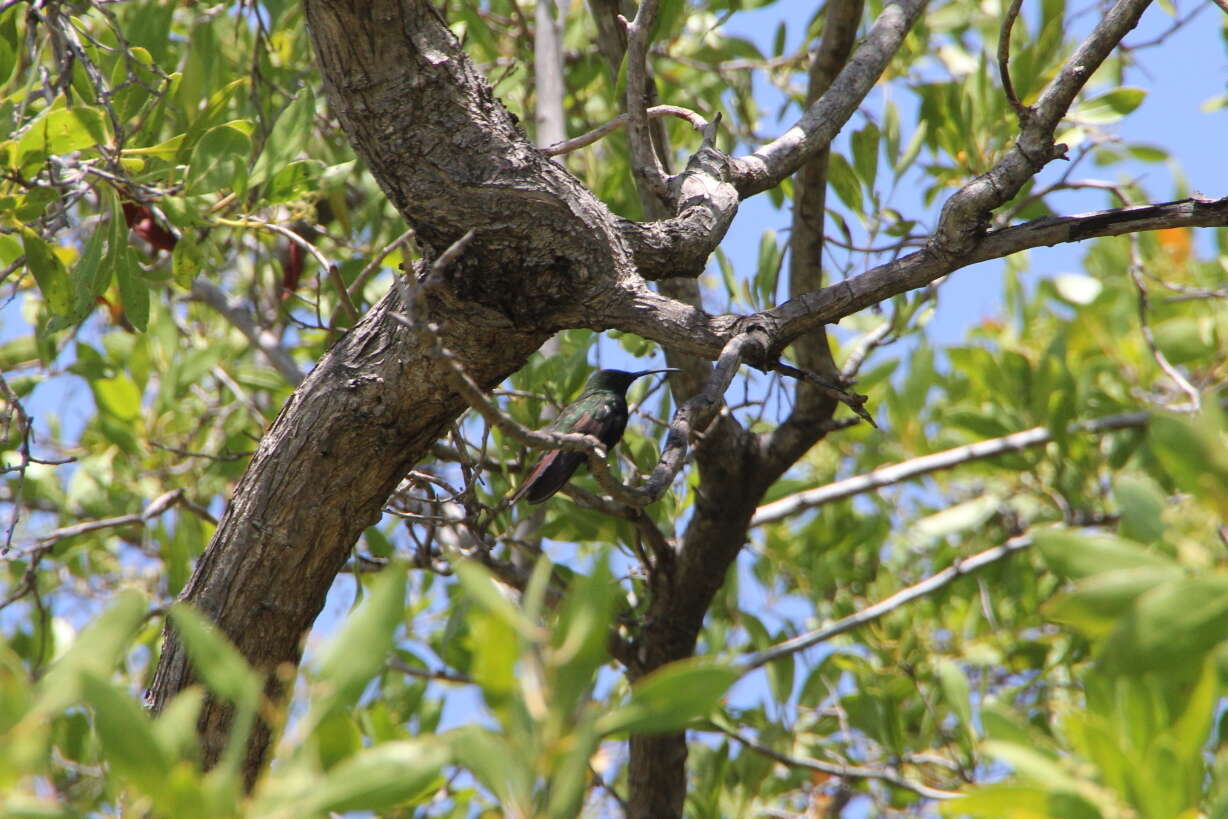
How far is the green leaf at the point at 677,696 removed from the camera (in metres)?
0.90

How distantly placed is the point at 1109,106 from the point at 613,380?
1461 mm

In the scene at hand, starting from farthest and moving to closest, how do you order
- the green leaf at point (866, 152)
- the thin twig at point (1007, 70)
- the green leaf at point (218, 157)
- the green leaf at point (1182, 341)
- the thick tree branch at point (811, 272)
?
the green leaf at point (1182, 341) < the green leaf at point (866, 152) < the thick tree branch at point (811, 272) < the green leaf at point (218, 157) < the thin twig at point (1007, 70)

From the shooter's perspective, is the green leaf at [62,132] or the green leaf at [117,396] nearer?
the green leaf at [62,132]

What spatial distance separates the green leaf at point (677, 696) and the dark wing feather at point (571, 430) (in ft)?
4.50

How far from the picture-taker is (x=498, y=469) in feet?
8.61

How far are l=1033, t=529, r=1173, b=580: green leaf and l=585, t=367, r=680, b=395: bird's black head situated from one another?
1885mm

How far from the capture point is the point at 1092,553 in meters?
0.98

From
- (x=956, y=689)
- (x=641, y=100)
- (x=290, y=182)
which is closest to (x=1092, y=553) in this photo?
(x=641, y=100)

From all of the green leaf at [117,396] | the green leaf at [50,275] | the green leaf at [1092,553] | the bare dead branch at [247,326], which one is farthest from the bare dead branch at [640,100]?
the green leaf at [117,396]

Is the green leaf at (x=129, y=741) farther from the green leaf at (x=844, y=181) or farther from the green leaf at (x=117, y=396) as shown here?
the green leaf at (x=117, y=396)

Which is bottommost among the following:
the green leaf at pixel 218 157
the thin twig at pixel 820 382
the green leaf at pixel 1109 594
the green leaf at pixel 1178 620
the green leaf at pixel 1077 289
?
the green leaf at pixel 1178 620

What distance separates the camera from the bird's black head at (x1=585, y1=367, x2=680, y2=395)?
2889 millimetres

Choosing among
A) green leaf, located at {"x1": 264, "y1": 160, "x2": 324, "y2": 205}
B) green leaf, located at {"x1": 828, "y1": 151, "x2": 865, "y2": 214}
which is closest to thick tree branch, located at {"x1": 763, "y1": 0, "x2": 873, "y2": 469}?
green leaf, located at {"x1": 828, "y1": 151, "x2": 865, "y2": 214}

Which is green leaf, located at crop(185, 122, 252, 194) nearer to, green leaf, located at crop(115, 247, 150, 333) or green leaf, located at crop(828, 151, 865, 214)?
green leaf, located at crop(115, 247, 150, 333)
